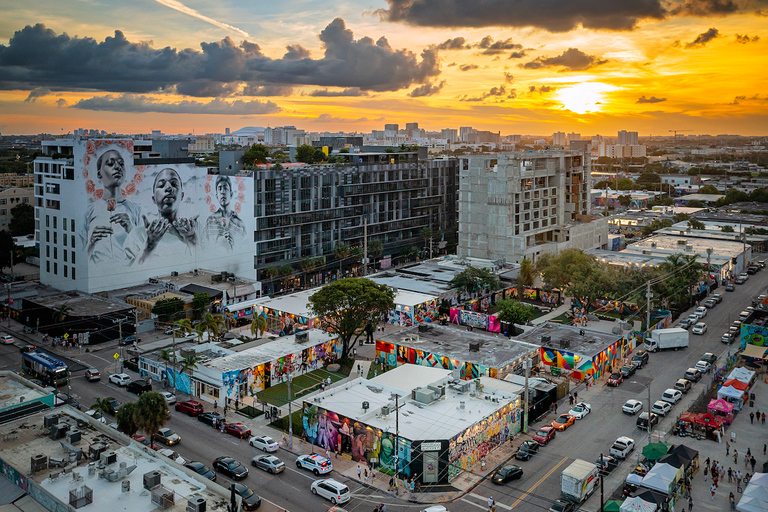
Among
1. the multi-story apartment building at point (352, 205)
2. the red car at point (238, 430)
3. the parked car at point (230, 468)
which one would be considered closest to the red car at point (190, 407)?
the red car at point (238, 430)

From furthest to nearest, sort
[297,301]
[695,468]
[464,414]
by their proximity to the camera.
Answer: [297,301] → [464,414] → [695,468]

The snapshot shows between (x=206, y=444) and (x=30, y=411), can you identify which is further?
(x=206, y=444)

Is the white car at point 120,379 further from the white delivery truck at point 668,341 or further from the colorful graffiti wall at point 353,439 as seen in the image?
the white delivery truck at point 668,341

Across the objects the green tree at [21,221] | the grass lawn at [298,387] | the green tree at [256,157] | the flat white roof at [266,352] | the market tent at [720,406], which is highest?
the green tree at [256,157]

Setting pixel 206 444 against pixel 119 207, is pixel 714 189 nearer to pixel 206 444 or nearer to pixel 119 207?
pixel 119 207

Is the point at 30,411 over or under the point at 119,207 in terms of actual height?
under

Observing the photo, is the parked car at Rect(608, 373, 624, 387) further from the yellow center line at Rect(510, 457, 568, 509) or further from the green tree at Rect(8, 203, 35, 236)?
the green tree at Rect(8, 203, 35, 236)

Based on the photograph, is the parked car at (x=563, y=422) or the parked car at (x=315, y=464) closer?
the parked car at (x=315, y=464)

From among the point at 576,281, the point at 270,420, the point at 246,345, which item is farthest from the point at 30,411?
the point at 576,281
